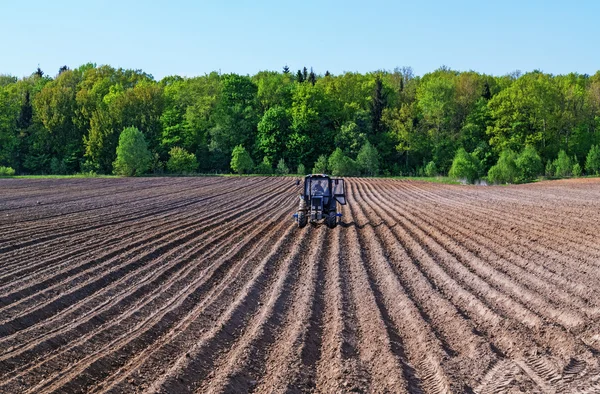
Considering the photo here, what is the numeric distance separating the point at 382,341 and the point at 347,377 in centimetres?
131

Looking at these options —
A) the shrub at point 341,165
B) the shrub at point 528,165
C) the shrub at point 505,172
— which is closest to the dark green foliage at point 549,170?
the shrub at point 528,165

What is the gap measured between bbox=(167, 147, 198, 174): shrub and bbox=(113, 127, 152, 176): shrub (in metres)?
3.13

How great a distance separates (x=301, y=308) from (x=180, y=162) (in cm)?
5805

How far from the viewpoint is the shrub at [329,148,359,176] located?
64062 millimetres

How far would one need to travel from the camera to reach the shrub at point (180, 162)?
6581 centimetres

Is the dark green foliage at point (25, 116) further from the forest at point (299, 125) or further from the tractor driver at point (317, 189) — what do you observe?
the tractor driver at point (317, 189)

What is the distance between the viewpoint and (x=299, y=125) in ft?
239

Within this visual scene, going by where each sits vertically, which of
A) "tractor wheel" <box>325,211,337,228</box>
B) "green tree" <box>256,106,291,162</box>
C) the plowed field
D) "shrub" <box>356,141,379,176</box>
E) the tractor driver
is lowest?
the plowed field

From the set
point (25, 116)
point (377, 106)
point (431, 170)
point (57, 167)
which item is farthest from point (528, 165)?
point (25, 116)

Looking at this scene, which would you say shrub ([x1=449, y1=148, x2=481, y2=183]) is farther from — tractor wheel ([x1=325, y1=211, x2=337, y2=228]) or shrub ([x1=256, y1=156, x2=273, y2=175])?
tractor wheel ([x1=325, y1=211, x2=337, y2=228])

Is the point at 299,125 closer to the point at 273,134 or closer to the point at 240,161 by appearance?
the point at 273,134

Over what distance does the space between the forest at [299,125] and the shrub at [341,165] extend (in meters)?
0.12

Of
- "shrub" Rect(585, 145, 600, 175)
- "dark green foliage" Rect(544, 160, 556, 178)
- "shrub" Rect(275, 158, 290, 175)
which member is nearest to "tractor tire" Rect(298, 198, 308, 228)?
"dark green foliage" Rect(544, 160, 556, 178)

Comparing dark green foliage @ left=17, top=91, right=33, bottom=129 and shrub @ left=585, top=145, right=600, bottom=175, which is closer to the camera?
shrub @ left=585, top=145, right=600, bottom=175
